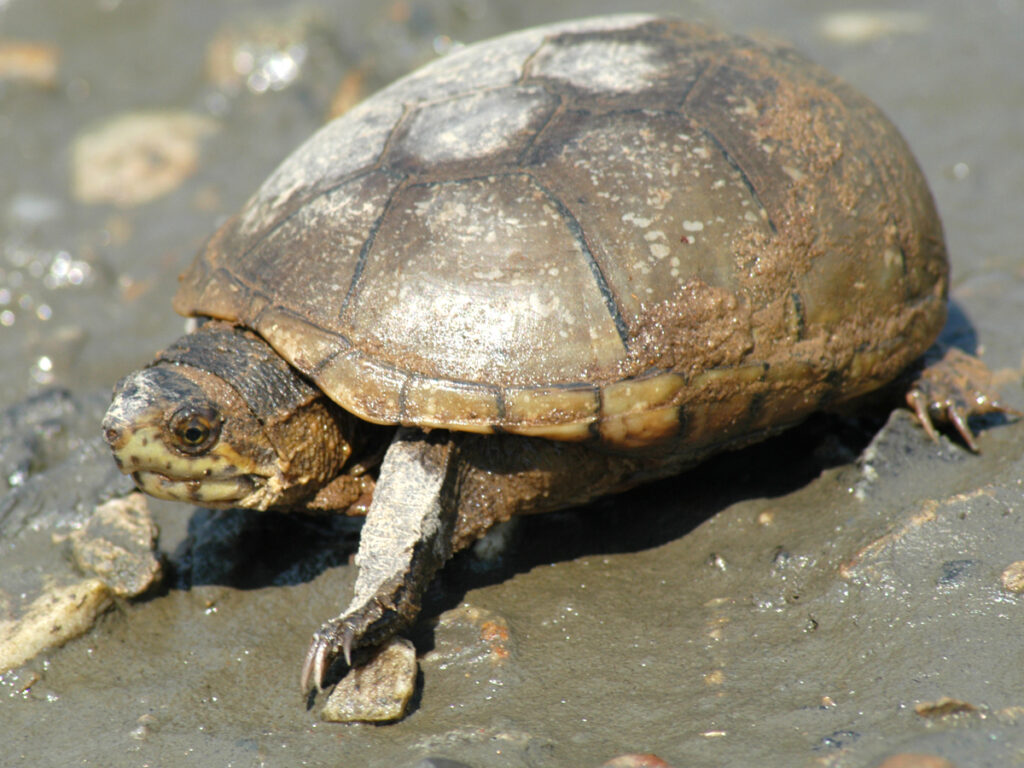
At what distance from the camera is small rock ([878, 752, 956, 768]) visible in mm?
2326

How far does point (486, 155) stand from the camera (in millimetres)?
3219

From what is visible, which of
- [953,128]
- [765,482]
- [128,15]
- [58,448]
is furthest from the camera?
[128,15]

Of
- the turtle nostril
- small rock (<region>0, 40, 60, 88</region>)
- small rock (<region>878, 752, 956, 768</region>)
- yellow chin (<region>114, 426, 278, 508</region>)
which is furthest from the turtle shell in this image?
small rock (<region>0, 40, 60, 88</region>)

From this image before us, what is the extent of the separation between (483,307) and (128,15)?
18.0 ft

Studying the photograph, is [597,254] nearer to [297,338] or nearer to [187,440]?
[297,338]

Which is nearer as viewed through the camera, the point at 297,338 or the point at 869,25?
the point at 297,338

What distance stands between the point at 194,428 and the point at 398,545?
0.77 meters

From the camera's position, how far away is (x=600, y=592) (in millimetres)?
3291

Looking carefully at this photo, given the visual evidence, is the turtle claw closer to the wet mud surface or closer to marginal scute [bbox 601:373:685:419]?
the wet mud surface

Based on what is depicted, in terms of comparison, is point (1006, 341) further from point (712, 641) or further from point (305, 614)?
point (305, 614)

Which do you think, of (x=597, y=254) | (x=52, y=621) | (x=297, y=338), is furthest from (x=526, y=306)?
(x=52, y=621)

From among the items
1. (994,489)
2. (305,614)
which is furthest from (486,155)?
(994,489)

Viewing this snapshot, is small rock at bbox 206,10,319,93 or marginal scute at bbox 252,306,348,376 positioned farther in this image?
small rock at bbox 206,10,319,93

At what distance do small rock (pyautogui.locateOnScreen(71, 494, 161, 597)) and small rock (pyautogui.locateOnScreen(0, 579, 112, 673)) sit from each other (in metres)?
0.06
